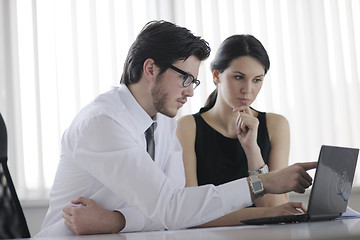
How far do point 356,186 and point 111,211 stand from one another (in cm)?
256

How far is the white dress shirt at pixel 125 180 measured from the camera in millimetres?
1187

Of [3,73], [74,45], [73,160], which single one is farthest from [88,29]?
[73,160]

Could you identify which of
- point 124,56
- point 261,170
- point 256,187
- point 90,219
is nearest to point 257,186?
point 256,187

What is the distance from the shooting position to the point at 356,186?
339 cm

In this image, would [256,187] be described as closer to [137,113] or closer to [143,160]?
[143,160]

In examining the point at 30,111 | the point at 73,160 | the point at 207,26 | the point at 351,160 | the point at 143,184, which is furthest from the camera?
the point at 207,26

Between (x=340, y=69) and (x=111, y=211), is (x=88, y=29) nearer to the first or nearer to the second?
(x=340, y=69)

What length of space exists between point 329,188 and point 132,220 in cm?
57

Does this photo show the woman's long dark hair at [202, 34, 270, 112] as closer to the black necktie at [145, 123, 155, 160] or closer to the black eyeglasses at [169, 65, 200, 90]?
the black eyeglasses at [169, 65, 200, 90]

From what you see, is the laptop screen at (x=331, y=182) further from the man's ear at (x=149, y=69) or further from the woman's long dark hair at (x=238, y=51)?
the woman's long dark hair at (x=238, y=51)

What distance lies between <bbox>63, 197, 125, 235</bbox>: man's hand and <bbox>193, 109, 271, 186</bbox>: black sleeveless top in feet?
2.74

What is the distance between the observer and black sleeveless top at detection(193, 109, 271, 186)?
6.97 ft

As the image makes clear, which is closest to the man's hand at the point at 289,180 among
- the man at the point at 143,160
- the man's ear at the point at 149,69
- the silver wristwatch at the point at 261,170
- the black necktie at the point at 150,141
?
the man at the point at 143,160

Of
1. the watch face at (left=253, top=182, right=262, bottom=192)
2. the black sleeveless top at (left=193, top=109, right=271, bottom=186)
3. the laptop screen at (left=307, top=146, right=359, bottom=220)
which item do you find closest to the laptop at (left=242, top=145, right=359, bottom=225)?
the laptop screen at (left=307, top=146, right=359, bottom=220)
